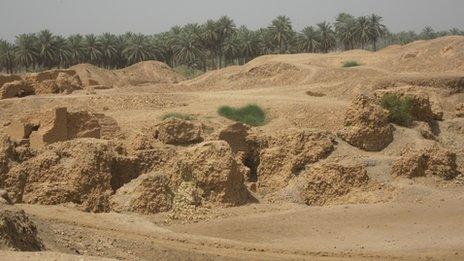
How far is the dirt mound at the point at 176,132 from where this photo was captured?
63.0 ft

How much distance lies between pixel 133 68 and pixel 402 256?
4717cm

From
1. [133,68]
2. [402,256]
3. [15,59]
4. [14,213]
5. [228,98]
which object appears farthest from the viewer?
[15,59]

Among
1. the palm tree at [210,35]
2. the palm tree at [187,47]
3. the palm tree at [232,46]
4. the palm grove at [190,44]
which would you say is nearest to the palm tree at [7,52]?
the palm grove at [190,44]

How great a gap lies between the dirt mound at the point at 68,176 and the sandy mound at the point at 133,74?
30042 mm

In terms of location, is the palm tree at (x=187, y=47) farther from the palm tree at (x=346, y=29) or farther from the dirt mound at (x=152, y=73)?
the palm tree at (x=346, y=29)

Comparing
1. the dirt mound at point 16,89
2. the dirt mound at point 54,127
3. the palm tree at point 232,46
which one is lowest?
the dirt mound at point 54,127

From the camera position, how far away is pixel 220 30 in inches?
2613

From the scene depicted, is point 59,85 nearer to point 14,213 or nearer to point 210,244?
point 210,244

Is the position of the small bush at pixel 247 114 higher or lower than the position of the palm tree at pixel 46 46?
lower

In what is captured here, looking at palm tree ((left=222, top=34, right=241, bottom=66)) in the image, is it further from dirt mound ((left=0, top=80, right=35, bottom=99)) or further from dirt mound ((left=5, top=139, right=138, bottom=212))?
dirt mound ((left=5, top=139, right=138, bottom=212))

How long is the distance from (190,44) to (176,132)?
48.3m

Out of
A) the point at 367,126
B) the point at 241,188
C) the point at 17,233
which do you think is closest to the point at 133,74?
the point at 367,126

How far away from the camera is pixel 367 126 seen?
66.4 feet

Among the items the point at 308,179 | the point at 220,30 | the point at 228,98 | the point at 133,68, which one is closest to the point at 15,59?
the point at 133,68
